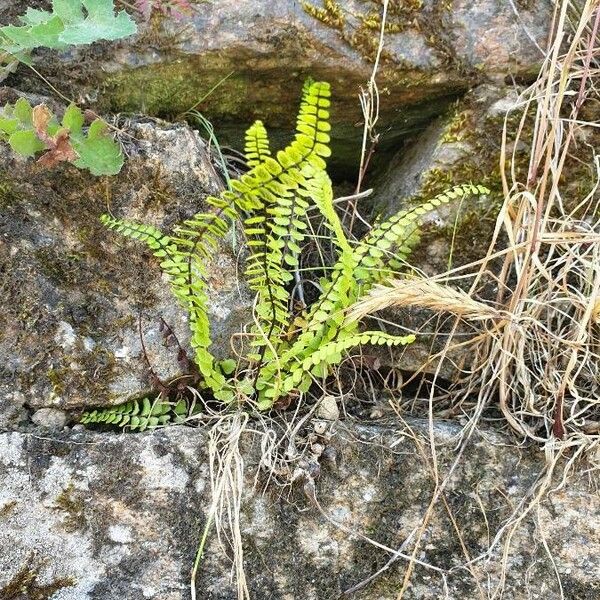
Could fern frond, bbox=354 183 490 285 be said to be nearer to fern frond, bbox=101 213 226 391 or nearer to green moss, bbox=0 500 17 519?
fern frond, bbox=101 213 226 391

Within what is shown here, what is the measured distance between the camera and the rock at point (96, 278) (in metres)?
2.50

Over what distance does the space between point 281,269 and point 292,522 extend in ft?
2.87

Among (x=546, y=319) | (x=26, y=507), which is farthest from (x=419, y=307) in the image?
(x=26, y=507)

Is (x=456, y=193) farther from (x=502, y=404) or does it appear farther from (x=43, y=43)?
(x=43, y=43)

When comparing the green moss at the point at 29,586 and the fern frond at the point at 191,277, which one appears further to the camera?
the fern frond at the point at 191,277

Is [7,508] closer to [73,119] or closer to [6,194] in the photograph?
[6,194]

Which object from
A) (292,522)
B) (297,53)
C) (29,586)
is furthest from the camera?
(297,53)

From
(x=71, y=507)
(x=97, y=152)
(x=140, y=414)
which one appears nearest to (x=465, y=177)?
(x=97, y=152)

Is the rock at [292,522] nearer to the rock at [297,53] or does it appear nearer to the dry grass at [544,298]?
the dry grass at [544,298]

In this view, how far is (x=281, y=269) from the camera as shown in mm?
2459

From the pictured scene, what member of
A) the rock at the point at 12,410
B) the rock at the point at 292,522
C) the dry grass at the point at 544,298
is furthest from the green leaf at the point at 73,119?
the dry grass at the point at 544,298

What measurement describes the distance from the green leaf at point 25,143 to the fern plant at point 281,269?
0.34m

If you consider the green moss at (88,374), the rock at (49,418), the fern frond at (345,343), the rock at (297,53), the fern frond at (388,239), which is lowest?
the rock at (49,418)

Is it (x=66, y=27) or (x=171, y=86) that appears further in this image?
(x=171, y=86)
